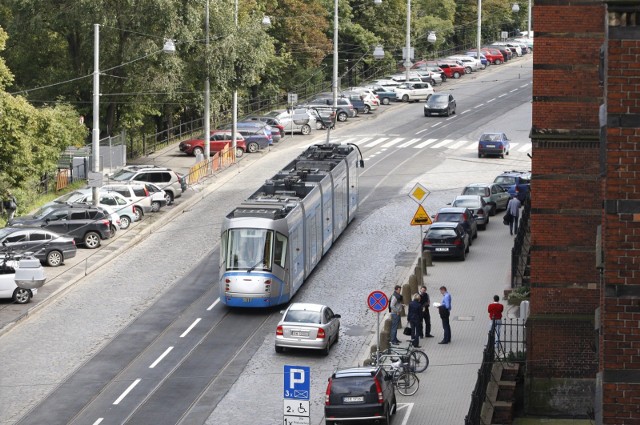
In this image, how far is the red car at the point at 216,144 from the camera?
68625mm

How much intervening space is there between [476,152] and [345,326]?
32.0 m

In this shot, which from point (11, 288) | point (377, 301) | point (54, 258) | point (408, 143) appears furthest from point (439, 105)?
point (377, 301)

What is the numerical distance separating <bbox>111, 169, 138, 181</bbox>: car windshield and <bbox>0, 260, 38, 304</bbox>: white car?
17093mm

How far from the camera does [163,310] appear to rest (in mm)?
41594

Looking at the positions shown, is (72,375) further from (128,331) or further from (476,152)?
(476,152)

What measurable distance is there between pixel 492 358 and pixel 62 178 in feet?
114

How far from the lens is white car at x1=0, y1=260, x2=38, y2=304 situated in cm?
4141

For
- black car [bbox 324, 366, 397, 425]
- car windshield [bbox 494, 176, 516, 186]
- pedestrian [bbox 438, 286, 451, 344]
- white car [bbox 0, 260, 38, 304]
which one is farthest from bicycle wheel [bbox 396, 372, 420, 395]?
car windshield [bbox 494, 176, 516, 186]

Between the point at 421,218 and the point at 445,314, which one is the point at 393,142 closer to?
the point at 421,218

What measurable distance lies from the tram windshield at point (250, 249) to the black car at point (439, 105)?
43934mm

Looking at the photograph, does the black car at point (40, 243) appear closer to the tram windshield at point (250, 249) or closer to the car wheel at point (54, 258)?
the car wheel at point (54, 258)

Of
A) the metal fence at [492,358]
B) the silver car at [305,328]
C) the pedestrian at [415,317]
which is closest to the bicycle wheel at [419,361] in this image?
the metal fence at [492,358]

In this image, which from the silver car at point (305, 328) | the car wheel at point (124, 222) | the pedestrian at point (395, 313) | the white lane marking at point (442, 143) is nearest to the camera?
the silver car at point (305, 328)

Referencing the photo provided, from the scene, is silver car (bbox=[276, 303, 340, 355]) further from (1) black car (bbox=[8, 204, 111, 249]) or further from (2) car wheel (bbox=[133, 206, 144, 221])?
(2) car wheel (bbox=[133, 206, 144, 221])
